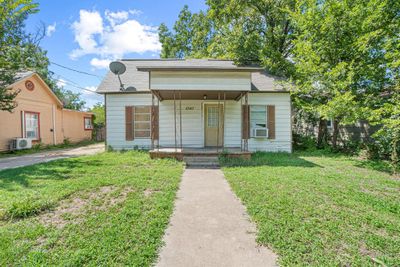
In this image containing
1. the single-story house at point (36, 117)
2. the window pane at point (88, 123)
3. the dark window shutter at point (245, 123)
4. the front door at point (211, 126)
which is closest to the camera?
the dark window shutter at point (245, 123)

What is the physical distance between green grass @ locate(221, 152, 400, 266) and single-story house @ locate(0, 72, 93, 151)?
1195cm

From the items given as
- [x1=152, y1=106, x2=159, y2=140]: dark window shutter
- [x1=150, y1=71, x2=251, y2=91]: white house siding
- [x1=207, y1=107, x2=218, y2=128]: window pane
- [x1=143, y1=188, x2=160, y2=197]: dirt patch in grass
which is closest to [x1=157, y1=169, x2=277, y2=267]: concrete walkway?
[x1=143, y1=188, x2=160, y2=197]: dirt patch in grass

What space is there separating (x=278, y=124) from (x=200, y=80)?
4539mm

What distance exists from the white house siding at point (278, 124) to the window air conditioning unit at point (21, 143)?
1219cm

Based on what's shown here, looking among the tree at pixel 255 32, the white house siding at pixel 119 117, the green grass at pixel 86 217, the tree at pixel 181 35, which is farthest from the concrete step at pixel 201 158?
the tree at pixel 181 35

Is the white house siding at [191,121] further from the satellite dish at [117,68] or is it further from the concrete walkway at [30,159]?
the concrete walkway at [30,159]

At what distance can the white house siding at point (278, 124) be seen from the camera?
29.9 ft

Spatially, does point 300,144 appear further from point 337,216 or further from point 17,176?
point 17,176

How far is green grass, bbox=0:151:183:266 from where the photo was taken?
211 cm

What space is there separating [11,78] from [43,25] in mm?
10654

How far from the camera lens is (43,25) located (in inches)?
647

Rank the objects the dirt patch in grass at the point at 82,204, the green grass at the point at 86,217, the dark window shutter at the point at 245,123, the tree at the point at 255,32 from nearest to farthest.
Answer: the green grass at the point at 86,217 < the dirt patch in grass at the point at 82,204 < the dark window shutter at the point at 245,123 < the tree at the point at 255,32

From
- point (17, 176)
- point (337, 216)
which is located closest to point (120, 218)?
point (337, 216)

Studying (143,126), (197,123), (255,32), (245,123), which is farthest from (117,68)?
(255,32)
